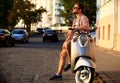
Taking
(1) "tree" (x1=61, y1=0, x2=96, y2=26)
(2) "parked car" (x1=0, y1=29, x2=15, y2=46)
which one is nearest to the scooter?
(2) "parked car" (x1=0, y1=29, x2=15, y2=46)

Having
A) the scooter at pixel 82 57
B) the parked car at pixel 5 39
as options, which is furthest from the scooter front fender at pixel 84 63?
the parked car at pixel 5 39

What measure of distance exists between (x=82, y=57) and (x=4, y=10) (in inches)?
3216

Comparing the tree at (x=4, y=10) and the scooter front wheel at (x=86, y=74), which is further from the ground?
the tree at (x=4, y=10)

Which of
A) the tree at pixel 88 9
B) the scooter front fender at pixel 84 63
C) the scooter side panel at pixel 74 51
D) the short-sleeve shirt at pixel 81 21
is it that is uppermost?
the tree at pixel 88 9

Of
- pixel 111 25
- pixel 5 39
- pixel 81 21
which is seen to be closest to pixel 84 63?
pixel 81 21

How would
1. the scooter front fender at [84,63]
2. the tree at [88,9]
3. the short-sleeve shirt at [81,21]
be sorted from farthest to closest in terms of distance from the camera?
the tree at [88,9] → the short-sleeve shirt at [81,21] → the scooter front fender at [84,63]

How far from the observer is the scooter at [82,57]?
10.3m

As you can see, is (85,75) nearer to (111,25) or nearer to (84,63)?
(84,63)

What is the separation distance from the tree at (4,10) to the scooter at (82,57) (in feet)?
251

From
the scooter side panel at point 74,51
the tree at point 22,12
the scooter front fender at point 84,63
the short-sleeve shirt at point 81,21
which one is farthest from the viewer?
the tree at point 22,12

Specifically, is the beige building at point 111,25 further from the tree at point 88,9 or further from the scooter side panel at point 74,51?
the scooter side panel at point 74,51

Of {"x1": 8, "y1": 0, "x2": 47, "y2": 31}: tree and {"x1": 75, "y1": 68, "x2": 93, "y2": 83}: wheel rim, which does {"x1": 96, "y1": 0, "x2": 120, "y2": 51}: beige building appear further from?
{"x1": 8, "y1": 0, "x2": 47, "y2": 31}: tree

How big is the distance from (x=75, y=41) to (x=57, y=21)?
132147mm

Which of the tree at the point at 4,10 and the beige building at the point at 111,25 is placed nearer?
the beige building at the point at 111,25
